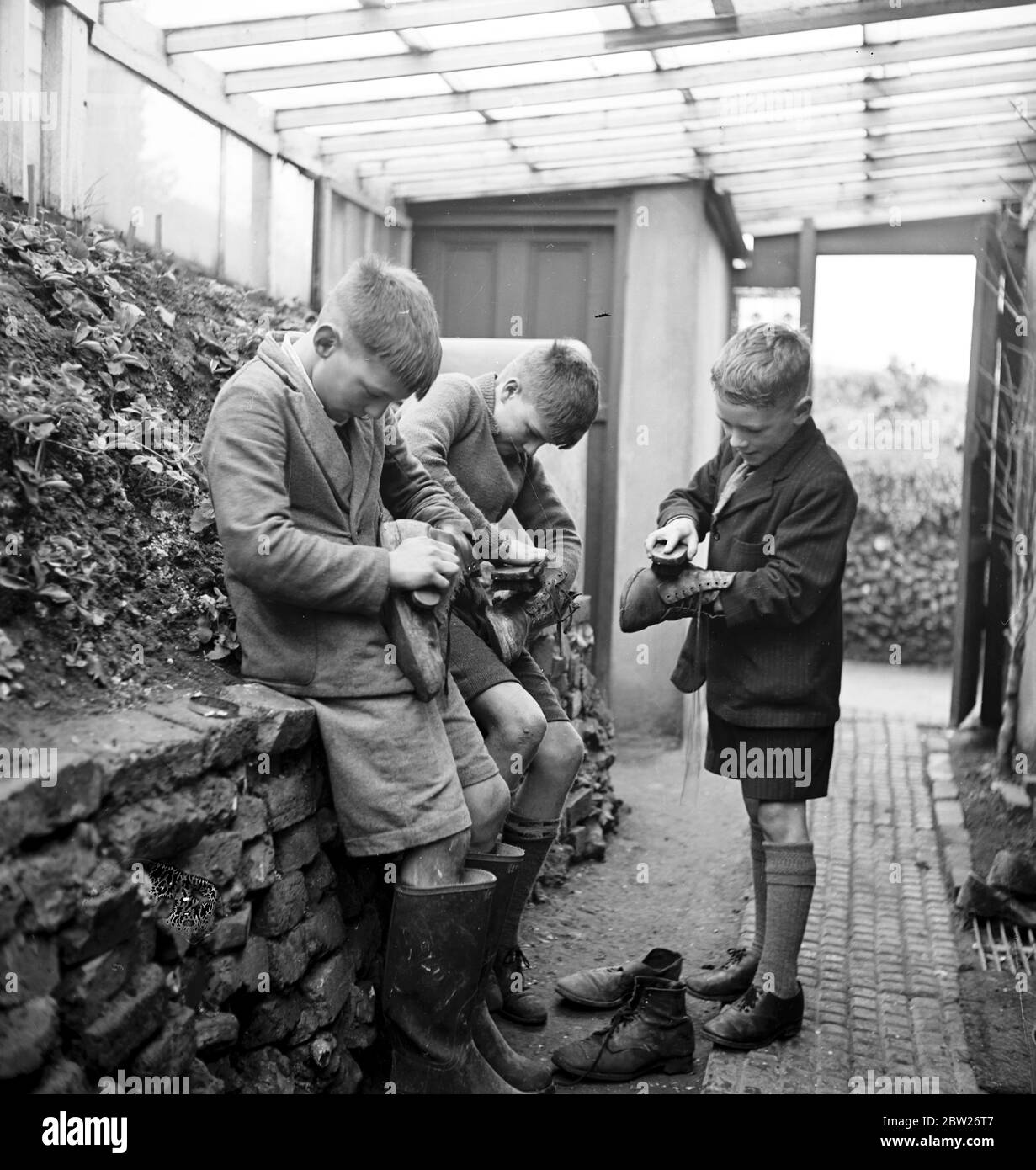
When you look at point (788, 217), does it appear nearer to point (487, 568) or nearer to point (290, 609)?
point (487, 568)

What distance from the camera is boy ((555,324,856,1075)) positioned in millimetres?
3217

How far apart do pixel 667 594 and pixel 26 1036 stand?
1.96 meters

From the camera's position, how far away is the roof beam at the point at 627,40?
4969 millimetres

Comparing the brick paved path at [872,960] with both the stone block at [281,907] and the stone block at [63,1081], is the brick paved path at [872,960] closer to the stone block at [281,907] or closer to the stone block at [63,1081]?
the stone block at [281,907]

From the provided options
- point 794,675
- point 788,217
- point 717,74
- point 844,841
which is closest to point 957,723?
point 844,841

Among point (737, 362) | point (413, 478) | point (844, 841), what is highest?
point (737, 362)

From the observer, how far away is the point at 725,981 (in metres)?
3.66

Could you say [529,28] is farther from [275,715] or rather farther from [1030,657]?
[1030,657]

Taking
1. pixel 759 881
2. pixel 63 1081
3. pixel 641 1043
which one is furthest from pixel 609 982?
pixel 63 1081

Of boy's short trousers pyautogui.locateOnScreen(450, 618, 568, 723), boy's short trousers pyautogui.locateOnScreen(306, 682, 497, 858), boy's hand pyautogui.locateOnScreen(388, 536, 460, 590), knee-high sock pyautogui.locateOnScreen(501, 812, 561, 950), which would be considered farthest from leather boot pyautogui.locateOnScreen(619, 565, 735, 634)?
boy's short trousers pyautogui.locateOnScreen(306, 682, 497, 858)

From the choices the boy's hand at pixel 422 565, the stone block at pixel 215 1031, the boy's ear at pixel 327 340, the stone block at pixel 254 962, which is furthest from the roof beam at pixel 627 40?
the stone block at pixel 215 1031

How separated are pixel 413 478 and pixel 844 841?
3.37 metres

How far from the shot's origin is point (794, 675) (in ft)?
10.7

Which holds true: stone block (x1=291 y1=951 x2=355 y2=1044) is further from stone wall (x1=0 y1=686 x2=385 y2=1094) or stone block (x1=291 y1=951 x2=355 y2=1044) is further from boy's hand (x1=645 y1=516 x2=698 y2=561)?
boy's hand (x1=645 y1=516 x2=698 y2=561)
